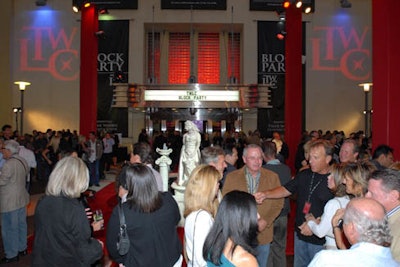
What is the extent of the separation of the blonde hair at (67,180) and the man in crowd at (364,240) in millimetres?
1719

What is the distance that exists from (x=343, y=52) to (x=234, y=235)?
1937 centimetres

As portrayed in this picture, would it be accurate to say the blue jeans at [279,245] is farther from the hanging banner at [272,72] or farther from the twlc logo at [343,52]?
the twlc logo at [343,52]

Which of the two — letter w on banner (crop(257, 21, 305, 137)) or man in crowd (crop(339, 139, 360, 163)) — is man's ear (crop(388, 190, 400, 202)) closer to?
man in crowd (crop(339, 139, 360, 163))

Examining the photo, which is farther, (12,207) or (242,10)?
(242,10)

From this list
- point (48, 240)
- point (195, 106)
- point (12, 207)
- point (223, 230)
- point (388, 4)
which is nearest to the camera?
point (223, 230)

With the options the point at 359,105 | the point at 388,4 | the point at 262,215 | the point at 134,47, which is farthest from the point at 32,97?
the point at 262,215

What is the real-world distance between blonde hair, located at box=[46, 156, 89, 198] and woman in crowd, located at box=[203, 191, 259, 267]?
1.16 meters

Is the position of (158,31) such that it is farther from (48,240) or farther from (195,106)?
(48,240)

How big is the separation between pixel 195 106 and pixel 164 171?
11.1 m

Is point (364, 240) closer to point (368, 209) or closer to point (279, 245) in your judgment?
point (368, 209)

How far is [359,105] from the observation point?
19.9 m

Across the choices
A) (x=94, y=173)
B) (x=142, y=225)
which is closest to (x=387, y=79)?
(x=142, y=225)

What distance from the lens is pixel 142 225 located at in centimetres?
296

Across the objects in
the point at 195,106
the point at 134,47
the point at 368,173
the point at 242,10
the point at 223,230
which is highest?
the point at 242,10
